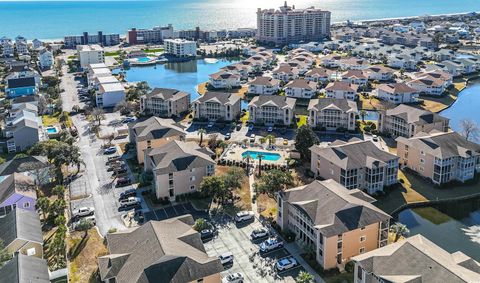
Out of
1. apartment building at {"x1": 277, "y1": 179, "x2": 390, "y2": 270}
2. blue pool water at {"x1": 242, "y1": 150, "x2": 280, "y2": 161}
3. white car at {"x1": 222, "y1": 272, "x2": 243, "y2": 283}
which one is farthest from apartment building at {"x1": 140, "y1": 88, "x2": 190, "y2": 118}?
white car at {"x1": 222, "y1": 272, "x2": 243, "y2": 283}

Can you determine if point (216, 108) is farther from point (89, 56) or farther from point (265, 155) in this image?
point (89, 56)

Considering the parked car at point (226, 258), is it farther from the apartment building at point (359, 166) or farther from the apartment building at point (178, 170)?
the apartment building at point (359, 166)

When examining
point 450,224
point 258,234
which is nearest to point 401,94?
point 450,224

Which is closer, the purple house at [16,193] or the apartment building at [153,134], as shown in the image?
the purple house at [16,193]

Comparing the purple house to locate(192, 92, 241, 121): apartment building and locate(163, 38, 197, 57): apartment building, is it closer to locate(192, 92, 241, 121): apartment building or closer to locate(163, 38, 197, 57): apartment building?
locate(192, 92, 241, 121): apartment building

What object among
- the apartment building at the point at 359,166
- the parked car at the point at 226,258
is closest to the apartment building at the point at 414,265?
the parked car at the point at 226,258
